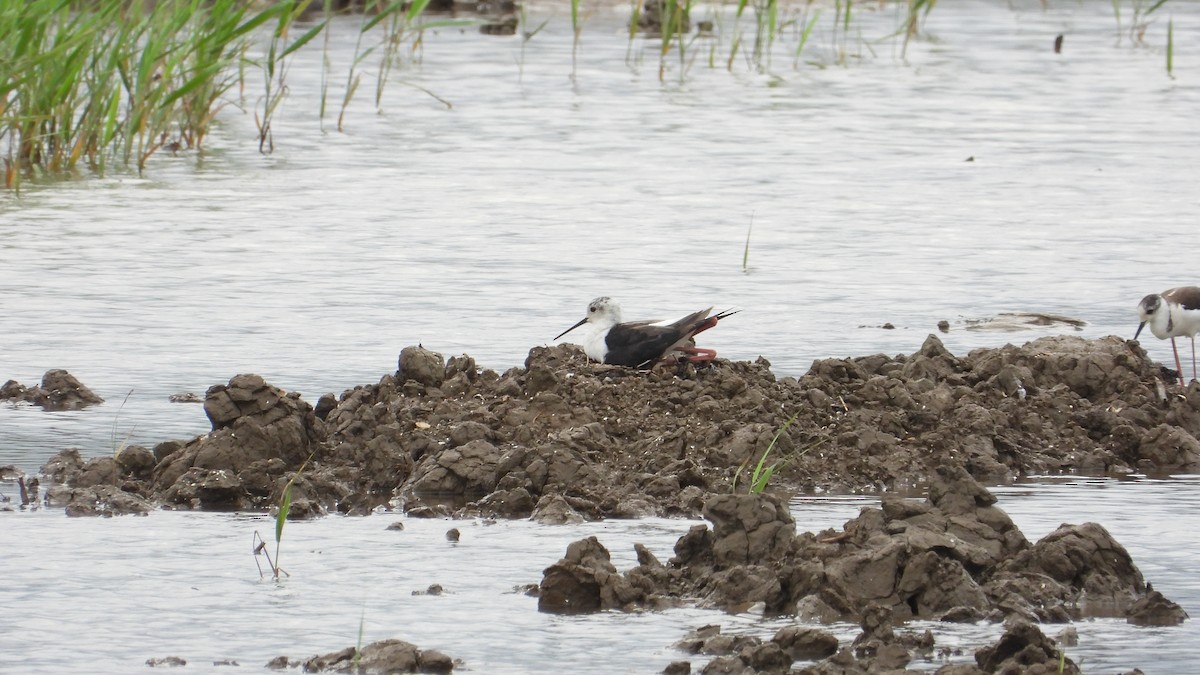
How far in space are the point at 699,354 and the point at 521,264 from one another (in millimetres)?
3183

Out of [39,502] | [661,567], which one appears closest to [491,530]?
[661,567]

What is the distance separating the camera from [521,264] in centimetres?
1020

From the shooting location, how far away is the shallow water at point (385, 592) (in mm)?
4684

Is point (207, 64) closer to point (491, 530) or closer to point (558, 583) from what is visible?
point (491, 530)

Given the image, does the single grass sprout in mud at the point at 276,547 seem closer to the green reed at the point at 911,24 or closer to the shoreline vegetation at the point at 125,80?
the shoreline vegetation at the point at 125,80

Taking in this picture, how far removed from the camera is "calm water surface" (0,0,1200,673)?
200 inches

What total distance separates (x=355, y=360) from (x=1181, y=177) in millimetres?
7011

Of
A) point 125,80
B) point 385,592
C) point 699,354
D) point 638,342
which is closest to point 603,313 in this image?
point 638,342

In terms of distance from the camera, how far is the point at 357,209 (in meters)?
11.9

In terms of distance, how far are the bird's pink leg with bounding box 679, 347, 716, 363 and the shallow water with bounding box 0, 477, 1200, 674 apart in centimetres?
94

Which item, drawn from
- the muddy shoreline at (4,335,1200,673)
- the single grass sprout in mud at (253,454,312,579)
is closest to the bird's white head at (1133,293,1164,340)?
the muddy shoreline at (4,335,1200,673)

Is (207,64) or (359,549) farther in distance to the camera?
(207,64)

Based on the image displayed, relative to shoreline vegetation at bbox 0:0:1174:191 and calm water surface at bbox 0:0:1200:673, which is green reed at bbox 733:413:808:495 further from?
shoreline vegetation at bbox 0:0:1174:191

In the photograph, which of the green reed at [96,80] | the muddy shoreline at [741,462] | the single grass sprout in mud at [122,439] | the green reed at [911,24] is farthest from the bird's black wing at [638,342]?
the green reed at [911,24]
